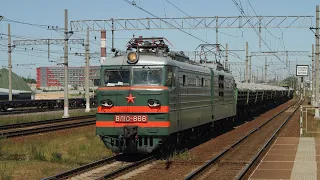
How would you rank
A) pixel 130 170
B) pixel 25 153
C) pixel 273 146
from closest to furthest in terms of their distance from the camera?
pixel 130 170, pixel 25 153, pixel 273 146

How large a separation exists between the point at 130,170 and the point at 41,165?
2462mm

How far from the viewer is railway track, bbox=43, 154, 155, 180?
38.0ft

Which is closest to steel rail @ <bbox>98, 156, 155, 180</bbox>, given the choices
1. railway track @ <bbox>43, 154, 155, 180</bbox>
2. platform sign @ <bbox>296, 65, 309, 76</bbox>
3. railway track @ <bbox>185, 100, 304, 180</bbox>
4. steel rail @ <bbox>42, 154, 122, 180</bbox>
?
railway track @ <bbox>43, 154, 155, 180</bbox>

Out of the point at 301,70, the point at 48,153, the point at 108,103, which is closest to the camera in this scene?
the point at 108,103

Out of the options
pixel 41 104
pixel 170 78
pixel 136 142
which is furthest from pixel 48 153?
pixel 41 104

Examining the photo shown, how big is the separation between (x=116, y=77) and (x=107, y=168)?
2816 millimetres

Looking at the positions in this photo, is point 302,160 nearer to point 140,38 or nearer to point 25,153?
point 140,38

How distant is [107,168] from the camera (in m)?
→ 13.1

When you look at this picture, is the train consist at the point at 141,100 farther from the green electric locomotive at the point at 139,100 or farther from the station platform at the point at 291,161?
the station platform at the point at 291,161

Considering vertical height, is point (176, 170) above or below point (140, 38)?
below

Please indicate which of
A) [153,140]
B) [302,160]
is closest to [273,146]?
[302,160]

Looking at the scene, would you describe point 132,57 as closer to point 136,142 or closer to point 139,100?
point 139,100

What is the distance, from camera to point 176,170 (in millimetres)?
12938

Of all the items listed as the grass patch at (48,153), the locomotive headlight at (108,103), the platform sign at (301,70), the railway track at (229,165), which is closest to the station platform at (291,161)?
the railway track at (229,165)
